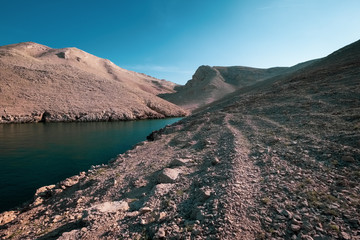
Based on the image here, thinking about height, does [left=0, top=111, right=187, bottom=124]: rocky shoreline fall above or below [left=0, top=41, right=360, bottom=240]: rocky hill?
above

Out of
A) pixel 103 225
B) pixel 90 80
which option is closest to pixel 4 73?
pixel 90 80

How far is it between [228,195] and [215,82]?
98.8m

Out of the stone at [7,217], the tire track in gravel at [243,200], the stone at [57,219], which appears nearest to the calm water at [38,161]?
the stone at [7,217]

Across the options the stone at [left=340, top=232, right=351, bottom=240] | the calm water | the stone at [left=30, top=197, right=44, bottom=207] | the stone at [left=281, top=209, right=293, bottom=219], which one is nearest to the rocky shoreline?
the calm water

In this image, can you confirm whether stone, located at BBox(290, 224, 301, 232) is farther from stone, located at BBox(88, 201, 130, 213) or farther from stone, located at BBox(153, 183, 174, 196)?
stone, located at BBox(88, 201, 130, 213)

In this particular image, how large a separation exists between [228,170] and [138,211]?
343 centimetres

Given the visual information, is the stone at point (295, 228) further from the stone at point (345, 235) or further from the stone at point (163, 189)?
the stone at point (163, 189)

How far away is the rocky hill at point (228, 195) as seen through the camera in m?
3.60

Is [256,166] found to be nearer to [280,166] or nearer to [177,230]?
[280,166]

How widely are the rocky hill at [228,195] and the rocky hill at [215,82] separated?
240 feet

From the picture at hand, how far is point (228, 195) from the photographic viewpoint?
460 centimetres

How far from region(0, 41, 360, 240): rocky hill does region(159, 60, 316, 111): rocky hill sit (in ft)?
240

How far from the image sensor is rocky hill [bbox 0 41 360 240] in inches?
142

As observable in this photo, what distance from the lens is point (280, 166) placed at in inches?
235
